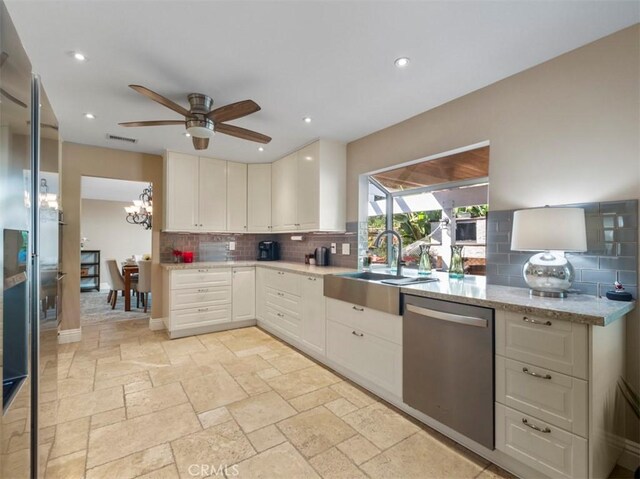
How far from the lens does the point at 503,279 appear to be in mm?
2184

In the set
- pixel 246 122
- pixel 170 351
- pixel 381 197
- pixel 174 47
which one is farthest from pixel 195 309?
pixel 174 47

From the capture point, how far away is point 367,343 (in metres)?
2.43

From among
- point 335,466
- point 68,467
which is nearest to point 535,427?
point 335,466

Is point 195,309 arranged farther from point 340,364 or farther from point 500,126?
point 500,126

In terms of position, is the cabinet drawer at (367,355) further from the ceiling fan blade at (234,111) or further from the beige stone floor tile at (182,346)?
the ceiling fan blade at (234,111)

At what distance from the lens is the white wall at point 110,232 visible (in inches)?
304

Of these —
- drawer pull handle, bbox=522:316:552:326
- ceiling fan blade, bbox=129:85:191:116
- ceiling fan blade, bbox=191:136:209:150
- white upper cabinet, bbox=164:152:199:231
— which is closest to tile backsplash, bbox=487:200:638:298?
drawer pull handle, bbox=522:316:552:326

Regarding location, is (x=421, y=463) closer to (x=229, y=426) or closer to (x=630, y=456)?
(x=630, y=456)

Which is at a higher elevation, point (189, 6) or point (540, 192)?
point (189, 6)

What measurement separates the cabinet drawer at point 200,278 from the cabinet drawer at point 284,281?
1.95 ft

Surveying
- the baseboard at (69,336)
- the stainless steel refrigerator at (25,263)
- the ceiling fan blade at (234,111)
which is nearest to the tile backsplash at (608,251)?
the ceiling fan blade at (234,111)

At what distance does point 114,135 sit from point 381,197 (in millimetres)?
3103

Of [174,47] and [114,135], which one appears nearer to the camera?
[174,47]

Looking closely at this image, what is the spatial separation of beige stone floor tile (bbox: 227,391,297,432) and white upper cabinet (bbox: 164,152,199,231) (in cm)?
258
